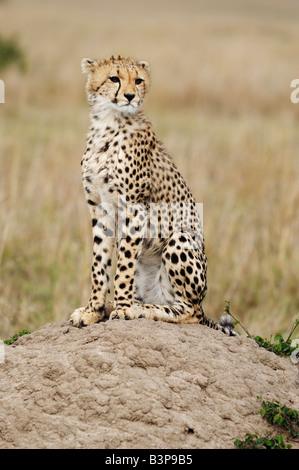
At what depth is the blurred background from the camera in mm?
6355

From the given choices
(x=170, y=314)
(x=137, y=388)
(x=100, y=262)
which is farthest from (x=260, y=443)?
(x=100, y=262)

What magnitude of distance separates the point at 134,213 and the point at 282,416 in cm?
110

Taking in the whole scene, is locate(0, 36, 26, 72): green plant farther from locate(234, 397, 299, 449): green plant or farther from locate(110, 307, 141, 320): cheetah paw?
locate(234, 397, 299, 449): green plant

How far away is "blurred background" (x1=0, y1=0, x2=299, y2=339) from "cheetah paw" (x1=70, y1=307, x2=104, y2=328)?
1469 millimetres

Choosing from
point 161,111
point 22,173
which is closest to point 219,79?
point 161,111

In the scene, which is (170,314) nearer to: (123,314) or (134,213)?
(123,314)

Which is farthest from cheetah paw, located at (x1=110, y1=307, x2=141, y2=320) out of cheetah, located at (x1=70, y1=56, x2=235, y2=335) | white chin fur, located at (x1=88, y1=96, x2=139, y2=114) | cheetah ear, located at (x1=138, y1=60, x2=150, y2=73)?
cheetah ear, located at (x1=138, y1=60, x2=150, y2=73)

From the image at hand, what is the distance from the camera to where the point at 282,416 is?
2.86 meters

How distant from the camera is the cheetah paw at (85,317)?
10.8 feet

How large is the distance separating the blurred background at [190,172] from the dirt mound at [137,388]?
1732 mm

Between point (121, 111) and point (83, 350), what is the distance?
1083 millimetres

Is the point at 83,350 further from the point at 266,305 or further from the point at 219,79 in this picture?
the point at 219,79

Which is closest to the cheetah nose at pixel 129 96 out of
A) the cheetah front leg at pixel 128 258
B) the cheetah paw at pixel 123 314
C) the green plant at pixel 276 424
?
the cheetah front leg at pixel 128 258
